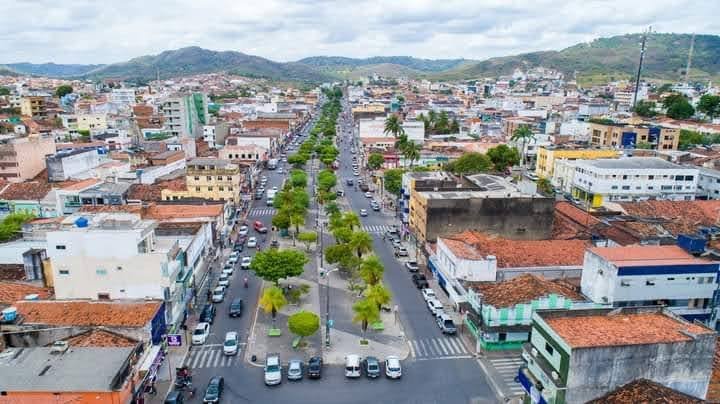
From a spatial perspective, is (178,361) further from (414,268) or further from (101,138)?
(101,138)

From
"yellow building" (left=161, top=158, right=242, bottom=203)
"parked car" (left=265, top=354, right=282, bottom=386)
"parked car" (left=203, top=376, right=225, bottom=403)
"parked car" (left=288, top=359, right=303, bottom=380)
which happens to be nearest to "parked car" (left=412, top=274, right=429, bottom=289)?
"parked car" (left=288, top=359, right=303, bottom=380)

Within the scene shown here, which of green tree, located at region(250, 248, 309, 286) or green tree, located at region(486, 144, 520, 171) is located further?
green tree, located at region(486, 144, 520, 171)

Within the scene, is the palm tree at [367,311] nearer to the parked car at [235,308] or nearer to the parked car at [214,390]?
Result: the parked car at [214,390]

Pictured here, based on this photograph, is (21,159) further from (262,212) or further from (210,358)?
(210,358)

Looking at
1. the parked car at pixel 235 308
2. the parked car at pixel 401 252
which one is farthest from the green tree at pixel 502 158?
the parked car at pixel 235 308

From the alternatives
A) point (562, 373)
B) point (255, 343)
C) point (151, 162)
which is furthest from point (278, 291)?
point (151, 162)

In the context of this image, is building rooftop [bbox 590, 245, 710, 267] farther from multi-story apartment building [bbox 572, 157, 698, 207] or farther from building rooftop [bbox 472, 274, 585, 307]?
multi-story apartment building [bbox 572, 157, 698, 207]
